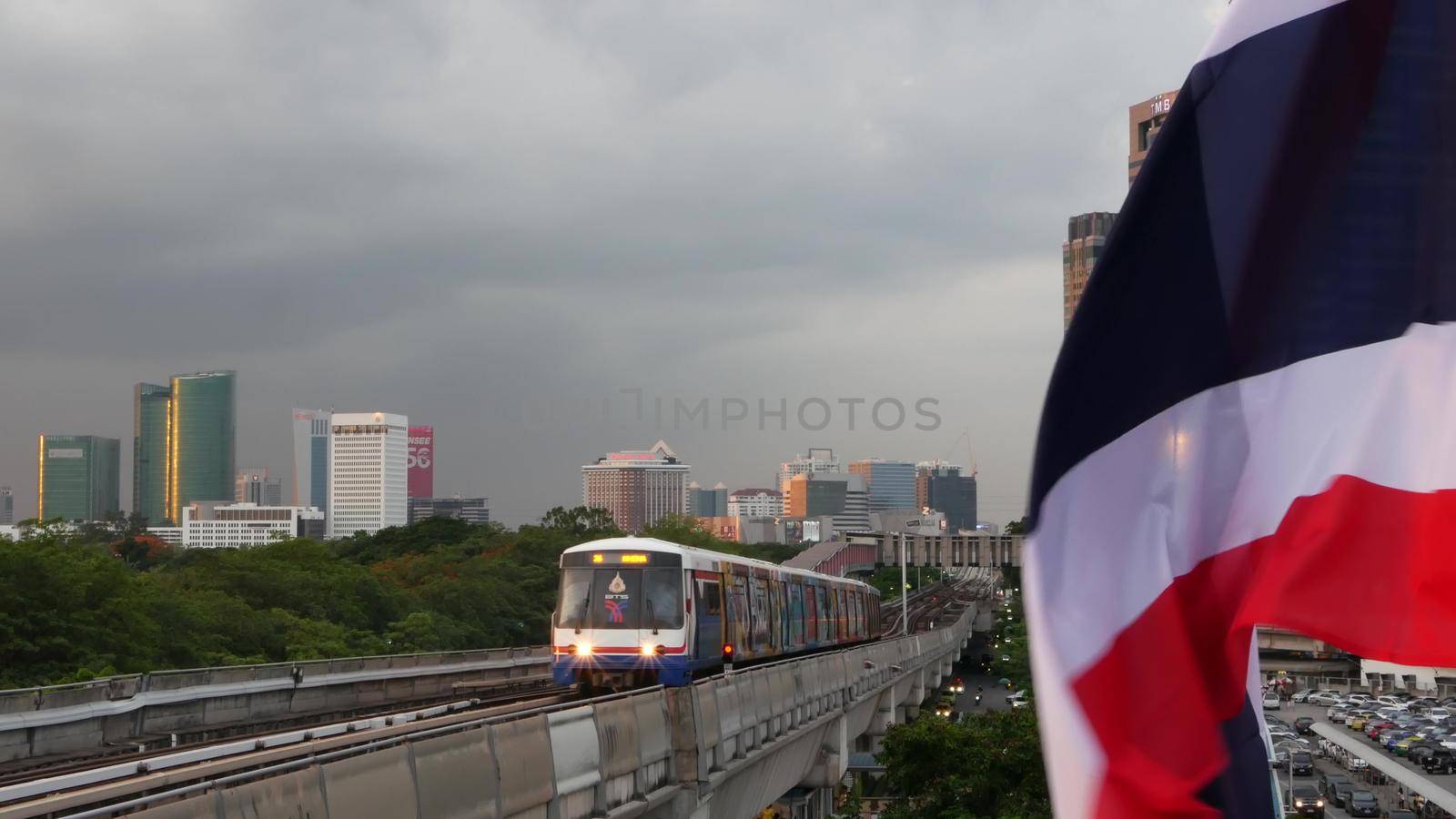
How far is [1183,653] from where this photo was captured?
4430 mm

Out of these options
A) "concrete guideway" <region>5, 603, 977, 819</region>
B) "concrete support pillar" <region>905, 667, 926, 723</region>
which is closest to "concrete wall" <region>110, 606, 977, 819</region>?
"concrete guideway" <region>5, 603, 977, 819</region>

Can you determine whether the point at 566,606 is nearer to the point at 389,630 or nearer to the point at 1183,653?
the point at 1183,653

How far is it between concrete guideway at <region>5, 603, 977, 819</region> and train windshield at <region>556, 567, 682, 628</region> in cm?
271

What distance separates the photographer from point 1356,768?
186ft

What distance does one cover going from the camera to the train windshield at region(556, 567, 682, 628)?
26.4 meters

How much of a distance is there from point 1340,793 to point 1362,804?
2546 millimetres

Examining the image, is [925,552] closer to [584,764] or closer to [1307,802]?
[1307,802]

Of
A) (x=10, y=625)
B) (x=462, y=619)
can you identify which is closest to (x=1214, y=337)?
(x=10, y=625)

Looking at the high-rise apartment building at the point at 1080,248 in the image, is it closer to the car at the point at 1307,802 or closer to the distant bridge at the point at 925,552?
the distant bridge at the point at 925,552

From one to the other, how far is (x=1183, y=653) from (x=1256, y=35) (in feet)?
6.70

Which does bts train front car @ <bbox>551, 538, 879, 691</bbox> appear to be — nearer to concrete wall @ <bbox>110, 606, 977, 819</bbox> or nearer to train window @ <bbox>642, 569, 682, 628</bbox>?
train window @ <bbox>642, 569, 682, 628</bbox>

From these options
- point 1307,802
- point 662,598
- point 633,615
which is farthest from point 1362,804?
point 633,615

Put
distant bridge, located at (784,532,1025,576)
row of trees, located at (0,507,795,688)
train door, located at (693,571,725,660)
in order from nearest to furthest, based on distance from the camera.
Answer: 1. train door, located at (693,571,725,660)
2. row of trees, located at (0,507,795,688)
3. distant bridge, located at (784,532,1025,576)

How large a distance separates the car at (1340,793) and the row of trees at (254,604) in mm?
34395
